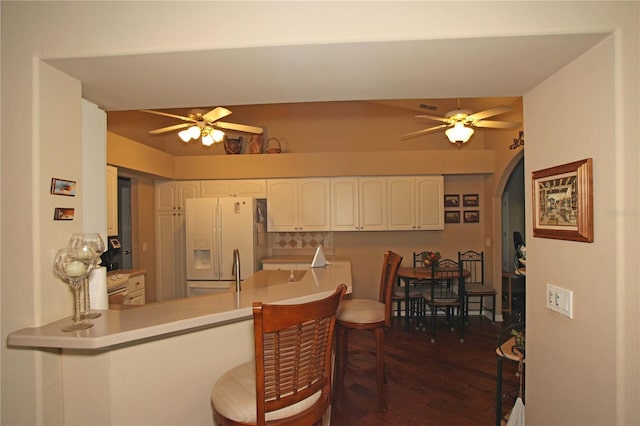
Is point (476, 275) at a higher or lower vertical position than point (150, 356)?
lower

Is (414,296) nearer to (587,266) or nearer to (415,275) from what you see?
(415,275)

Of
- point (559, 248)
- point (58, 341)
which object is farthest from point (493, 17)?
point (58, 341)

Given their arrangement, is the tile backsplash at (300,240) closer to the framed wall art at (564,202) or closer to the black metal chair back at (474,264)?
the black metal chair back at (474,264)

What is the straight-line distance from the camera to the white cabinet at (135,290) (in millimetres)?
3543

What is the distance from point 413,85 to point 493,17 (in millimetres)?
437

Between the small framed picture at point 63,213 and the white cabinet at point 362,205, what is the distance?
3389 mm

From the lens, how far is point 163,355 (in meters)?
1.57

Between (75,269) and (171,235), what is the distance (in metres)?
3.41

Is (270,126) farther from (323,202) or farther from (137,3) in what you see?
(137,3)

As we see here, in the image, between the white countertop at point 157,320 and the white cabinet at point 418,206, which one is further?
the white cabinet at point 418,206

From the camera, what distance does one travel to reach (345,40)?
121cm

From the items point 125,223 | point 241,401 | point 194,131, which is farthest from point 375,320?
point 125,223

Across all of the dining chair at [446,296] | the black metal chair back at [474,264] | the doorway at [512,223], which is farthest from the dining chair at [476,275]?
the doorway at [512,223]

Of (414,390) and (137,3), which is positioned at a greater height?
(137,3)
